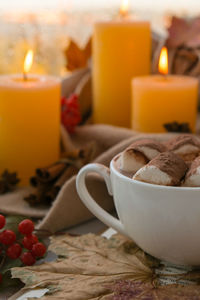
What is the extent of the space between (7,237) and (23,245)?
0.08 feet

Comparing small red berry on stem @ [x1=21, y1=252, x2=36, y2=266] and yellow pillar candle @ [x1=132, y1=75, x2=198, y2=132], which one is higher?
yellow pillar candle @ [x1=132, y1=75, x2=198, y2=132]

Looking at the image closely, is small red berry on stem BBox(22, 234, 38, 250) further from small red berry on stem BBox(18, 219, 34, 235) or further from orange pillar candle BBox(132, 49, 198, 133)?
orange pillar candle BBox(132, 49, 198, 133)

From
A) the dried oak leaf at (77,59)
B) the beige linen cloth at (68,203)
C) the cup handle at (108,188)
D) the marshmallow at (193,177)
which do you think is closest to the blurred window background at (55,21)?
the dried oak leaf at (77,59)

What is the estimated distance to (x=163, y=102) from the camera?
85cm

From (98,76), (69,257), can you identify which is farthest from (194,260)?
(98,76)

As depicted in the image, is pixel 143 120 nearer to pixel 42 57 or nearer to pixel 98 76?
pixel 98 76

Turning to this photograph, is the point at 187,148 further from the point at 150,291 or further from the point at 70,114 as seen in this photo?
the point at 70,114

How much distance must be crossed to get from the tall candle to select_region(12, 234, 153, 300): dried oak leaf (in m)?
0.23

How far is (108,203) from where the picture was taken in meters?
0.69

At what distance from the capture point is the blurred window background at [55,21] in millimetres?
1487

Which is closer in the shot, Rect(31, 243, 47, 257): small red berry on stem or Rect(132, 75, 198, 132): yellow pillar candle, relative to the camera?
Rect(31, 243, 47, 257): small red berry on stem

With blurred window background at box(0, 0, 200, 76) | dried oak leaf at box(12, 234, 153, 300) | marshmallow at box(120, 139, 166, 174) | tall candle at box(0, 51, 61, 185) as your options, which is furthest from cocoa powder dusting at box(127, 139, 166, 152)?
blurred window background at box(0, 0, 200, 76)

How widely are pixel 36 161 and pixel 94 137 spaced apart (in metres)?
0.11

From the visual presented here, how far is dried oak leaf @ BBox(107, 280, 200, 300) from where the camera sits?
0.45 metres
